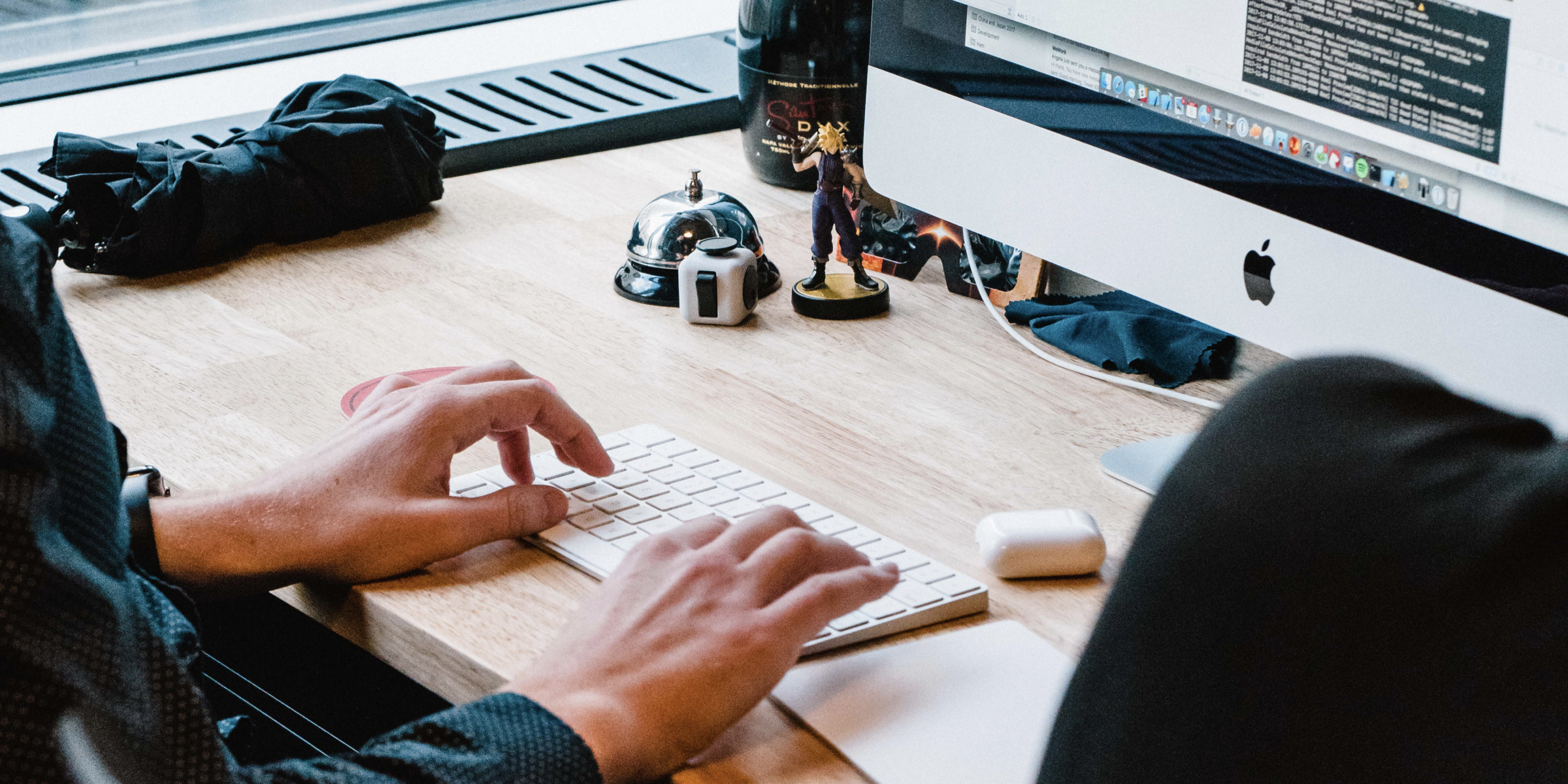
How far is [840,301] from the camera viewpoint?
3.78ft

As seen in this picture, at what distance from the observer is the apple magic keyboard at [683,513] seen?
727mm

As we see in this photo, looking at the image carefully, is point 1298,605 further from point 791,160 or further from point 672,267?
point 791,160

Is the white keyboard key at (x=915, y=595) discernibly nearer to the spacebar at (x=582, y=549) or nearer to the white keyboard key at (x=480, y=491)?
the spacebar at (x=582, y=549)

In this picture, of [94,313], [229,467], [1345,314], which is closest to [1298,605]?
[1345,314]

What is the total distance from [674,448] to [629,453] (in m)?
0.03

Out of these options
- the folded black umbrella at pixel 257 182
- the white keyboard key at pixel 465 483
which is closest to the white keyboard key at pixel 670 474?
the white keyboard key at pixel 465 483

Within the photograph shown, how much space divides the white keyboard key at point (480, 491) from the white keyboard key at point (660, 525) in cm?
10

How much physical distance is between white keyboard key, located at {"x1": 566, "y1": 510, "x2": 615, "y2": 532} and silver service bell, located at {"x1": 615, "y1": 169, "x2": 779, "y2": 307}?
35 cm

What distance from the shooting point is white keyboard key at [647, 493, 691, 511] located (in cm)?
83

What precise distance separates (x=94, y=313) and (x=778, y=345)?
55 centimetres

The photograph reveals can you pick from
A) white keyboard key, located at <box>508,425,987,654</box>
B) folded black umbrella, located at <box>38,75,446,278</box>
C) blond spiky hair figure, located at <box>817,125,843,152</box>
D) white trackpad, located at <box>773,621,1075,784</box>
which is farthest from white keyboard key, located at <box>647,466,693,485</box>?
folded black umbrella, located at <box>38,75,446,278</box>

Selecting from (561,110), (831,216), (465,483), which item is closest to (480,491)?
(465,483)

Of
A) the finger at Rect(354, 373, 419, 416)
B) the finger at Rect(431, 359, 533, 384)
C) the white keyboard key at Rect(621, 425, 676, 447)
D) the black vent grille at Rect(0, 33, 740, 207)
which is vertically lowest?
the white keyboard key at Rect(621, 425, 676, 447)

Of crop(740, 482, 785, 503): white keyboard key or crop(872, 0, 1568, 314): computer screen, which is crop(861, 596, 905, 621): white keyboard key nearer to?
crop(740, 482, 785, 503): white keyboard key
